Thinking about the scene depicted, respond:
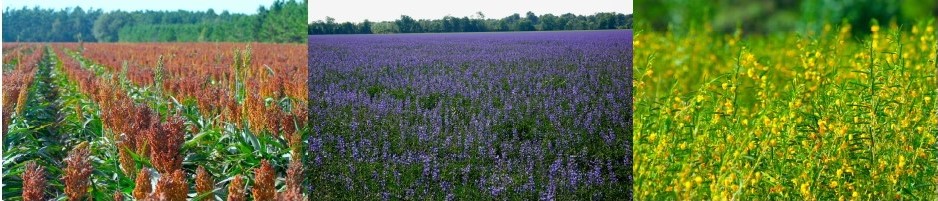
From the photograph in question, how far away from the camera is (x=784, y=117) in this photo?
4.56m

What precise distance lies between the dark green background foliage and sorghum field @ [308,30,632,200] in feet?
1.67

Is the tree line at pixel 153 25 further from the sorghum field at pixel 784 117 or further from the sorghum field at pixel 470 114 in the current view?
the sorghum field at pixel 784 117

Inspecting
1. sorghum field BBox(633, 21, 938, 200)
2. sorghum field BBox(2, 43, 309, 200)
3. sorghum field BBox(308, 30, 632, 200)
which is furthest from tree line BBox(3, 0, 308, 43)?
sorghum field BBox(633, 21, 938, 200)

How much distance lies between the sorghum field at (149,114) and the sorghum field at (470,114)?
248 mm

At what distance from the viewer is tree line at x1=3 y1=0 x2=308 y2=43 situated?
13.9 ft

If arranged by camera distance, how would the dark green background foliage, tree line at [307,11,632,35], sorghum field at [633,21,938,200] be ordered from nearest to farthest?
tree line at [307,11,632,35], sorghum field at [633,21,938,200], the dark green background foliage

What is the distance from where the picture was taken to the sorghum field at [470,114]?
13.9 feet

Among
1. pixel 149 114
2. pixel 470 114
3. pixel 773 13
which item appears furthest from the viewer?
pixel 773 13

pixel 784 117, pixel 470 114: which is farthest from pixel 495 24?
pixel 784 117

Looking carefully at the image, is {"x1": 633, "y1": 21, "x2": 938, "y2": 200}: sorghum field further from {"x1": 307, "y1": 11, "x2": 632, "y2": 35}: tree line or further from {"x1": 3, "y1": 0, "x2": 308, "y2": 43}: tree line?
{"x1": 3, "y1": 0, "x2": 308, "y2": 43}: tree line

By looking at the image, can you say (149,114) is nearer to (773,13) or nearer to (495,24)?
(495,24)

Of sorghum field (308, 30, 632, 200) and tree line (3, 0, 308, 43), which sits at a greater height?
tree line (3, 0, 308, 43)

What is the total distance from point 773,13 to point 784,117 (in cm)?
57

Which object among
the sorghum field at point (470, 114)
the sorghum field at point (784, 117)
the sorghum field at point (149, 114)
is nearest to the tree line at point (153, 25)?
the sorghum field at point (149, 114)
